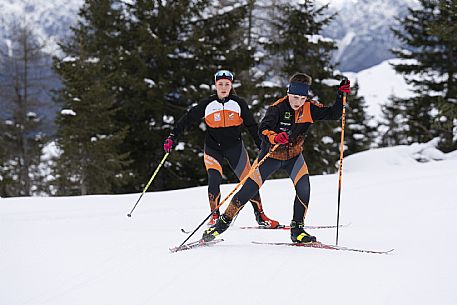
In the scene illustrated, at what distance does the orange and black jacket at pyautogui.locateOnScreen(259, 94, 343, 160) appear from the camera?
4.19m

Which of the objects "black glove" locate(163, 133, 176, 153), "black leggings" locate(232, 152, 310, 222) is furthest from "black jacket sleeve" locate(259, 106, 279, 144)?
"black glove" locate(163, 133, 176, 153)

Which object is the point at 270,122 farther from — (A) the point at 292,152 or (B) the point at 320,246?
(B) the point at 320,246

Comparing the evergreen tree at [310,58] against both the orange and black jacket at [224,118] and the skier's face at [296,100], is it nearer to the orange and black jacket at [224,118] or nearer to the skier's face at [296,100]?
the orange and black jacket at [224,118]

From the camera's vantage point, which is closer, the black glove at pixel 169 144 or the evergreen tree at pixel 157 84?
the black glove at pixel 169 144

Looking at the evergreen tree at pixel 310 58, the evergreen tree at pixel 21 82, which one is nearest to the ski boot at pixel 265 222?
the evergreen tree at pixel 310 58

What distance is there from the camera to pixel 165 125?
51.8ft

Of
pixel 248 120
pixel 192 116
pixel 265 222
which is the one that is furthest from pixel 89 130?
pixel 265 222

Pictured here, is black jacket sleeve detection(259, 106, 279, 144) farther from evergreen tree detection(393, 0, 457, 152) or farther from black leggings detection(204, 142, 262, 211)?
evergreen tree detection(393, 0, 457, 152)

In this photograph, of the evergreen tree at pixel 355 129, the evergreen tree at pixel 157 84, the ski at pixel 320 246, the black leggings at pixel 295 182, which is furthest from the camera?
the evergreen tree at pixel 355 129

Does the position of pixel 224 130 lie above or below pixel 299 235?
above

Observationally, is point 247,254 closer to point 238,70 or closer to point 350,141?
point 238,70

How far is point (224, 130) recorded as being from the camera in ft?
18.1

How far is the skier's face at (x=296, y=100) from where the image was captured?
4152mm

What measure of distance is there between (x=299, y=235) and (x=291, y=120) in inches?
47.9
